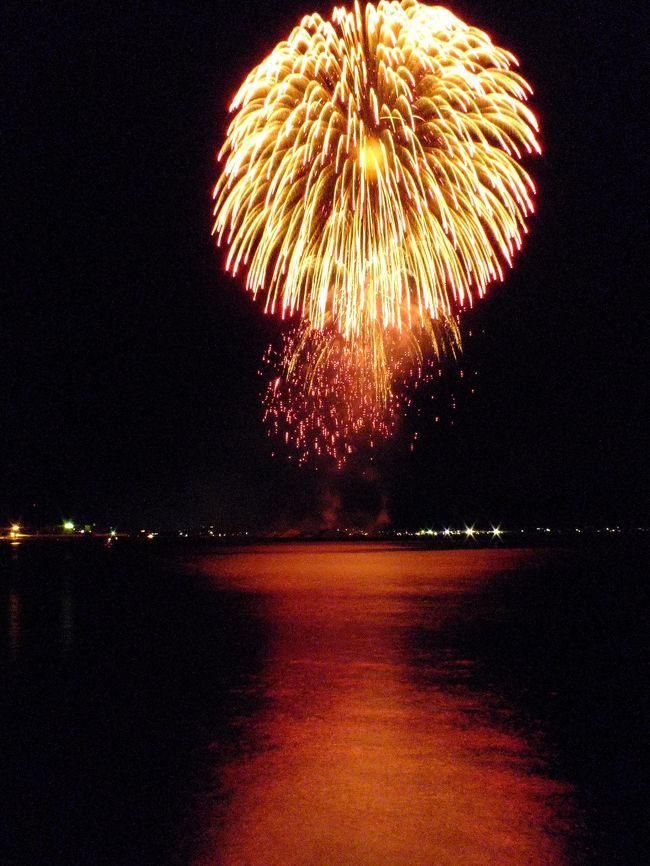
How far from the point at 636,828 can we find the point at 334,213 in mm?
13355

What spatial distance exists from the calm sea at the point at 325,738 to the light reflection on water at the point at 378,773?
0.05 feet

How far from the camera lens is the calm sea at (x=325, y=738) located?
12.9 feet

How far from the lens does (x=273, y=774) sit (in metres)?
4.86

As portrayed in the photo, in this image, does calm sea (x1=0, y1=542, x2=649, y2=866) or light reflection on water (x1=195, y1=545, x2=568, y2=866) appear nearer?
light reflection on water (x1=195, y1=545, x2=568, y2=866)

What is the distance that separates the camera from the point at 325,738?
5656 mm

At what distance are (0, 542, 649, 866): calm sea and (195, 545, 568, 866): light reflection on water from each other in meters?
0.02

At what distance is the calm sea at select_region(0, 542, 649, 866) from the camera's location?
3924 mm

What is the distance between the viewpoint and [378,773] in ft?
15.9

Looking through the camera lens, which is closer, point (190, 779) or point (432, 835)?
point (432, 835)

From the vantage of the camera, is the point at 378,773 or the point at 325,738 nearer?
the point at 378,773

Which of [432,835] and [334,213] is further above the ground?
[334,213]

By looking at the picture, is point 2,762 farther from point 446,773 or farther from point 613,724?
point 613,724

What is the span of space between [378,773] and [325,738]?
2.83ft

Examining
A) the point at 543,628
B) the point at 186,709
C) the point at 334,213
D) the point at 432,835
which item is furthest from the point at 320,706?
the point at 334,213
